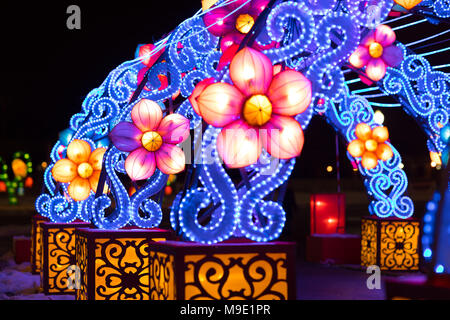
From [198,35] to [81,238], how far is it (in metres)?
2.48

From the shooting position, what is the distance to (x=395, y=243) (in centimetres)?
1066

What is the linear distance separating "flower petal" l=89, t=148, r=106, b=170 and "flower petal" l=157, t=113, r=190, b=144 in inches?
93.9

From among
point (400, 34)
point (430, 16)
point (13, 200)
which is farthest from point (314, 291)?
point (13, 200)

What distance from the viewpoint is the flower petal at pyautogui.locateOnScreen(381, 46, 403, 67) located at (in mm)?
8743

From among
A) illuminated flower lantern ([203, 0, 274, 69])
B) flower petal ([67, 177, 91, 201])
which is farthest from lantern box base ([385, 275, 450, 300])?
flower petal ([67, 177, 91, 201])

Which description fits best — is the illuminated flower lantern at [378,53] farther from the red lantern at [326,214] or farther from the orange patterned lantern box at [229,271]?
the orange patterned lantern box at [229,271]

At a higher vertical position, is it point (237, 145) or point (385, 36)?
point (385, 36)

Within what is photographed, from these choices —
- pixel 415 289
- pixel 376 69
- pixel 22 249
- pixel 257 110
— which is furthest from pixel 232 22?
pixel 22 249

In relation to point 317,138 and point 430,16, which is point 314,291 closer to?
point 430,16

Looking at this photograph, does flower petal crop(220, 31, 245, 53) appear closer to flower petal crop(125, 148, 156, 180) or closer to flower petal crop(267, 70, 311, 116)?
flower petal crop(125, 148, 156, 180)

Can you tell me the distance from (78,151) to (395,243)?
5433 millimetres

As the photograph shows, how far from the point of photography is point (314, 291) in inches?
344

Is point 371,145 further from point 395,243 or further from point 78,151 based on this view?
point 78,151

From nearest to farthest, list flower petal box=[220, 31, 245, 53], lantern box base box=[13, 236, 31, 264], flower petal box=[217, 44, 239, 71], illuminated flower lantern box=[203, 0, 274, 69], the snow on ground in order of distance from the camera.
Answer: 1. flower petal box=[217, 44, 239, 71]
2. illuminated flower lantern box=[203, 0, 274, 69]
3. flower petal box=[220, 31, 245, 53]
4. the snow on ground
5. lantern box base box=[13, 236, 31, 264]
